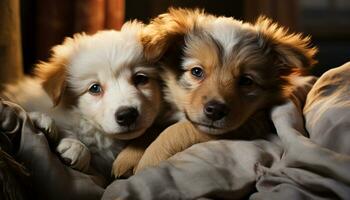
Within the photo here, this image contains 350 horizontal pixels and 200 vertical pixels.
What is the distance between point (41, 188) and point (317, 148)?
66 cm

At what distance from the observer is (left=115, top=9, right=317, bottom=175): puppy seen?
4.75 ft

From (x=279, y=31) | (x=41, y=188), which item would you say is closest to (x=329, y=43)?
(x=279, y=31)

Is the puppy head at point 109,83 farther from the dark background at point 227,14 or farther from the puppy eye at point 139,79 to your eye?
the dark background at point 227,14

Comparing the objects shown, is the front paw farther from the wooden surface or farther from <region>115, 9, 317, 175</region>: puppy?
the wooden surface

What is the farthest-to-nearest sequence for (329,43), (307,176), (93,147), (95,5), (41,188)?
(329,43)
(95,5)
(93,147)
(41,188)
(307,176)

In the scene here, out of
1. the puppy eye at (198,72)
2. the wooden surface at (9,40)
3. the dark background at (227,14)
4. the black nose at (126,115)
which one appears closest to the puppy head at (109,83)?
the black nose at (126,115)

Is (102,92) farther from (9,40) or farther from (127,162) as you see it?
(9,40)

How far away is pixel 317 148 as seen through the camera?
1233 mm

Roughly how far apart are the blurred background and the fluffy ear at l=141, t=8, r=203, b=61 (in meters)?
0.75

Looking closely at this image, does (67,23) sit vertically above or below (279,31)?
below

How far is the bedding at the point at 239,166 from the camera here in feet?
3.92

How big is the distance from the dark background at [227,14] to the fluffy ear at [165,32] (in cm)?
75

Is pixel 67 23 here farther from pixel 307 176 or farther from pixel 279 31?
pixel 307 176

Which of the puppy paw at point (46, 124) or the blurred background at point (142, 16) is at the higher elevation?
the puppy paw at point (46, 124)
